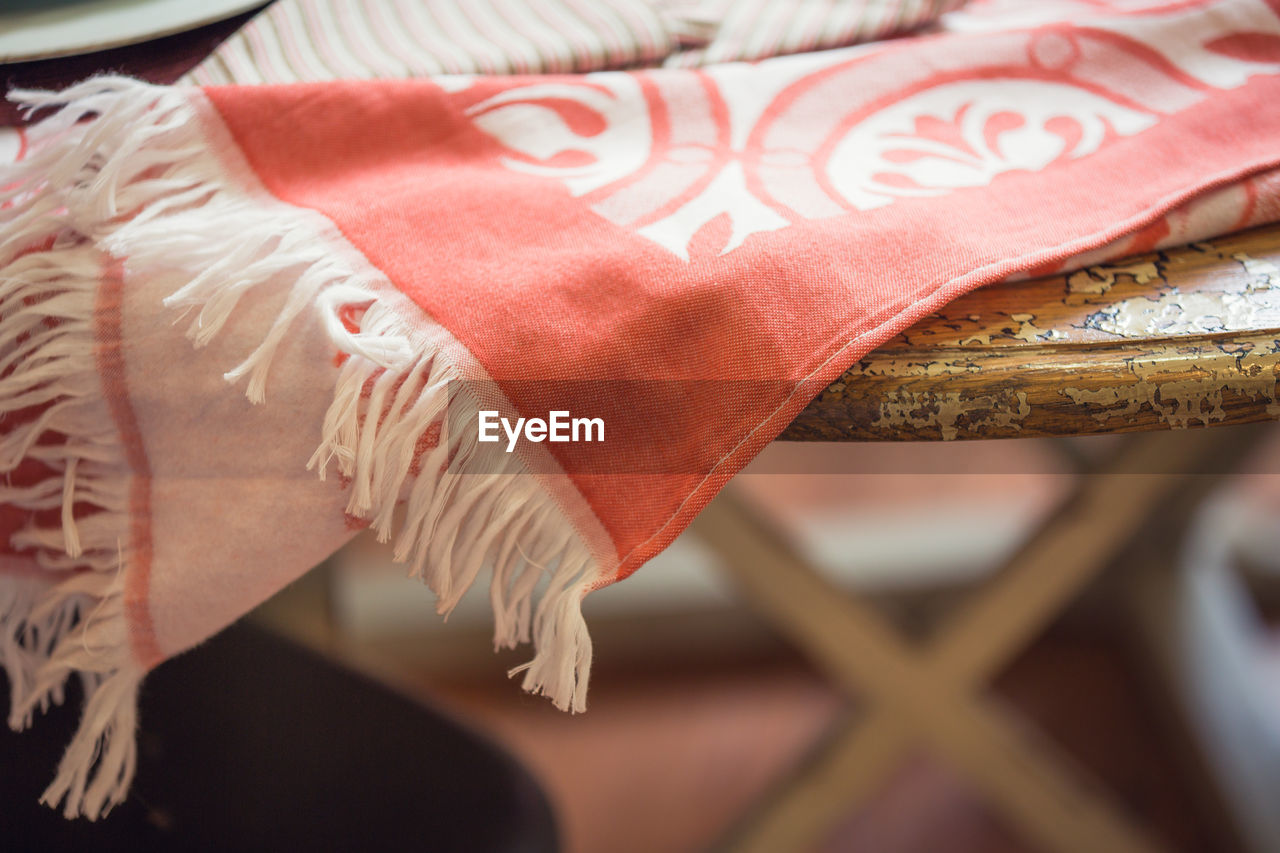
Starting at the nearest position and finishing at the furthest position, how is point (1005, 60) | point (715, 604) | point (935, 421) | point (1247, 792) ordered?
1. point (935, 421)
2. point (1005, 60)
3. point (1247, 792)
4. point (715, 604)

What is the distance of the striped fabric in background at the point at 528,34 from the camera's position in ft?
1.38

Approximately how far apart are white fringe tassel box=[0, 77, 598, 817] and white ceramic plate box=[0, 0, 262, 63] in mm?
27

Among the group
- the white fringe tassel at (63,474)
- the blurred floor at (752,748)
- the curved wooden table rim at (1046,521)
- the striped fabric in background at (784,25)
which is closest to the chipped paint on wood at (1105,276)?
the curved wooden table rim at (1046,521)

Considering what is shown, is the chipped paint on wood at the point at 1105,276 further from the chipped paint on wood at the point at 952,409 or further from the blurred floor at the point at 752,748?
the blurred floor at the point at 752,748

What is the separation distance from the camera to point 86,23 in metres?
0.39

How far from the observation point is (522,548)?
0.31 m

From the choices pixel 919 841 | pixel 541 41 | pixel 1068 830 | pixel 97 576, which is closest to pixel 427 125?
pixel 541 41

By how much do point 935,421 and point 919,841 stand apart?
700mm

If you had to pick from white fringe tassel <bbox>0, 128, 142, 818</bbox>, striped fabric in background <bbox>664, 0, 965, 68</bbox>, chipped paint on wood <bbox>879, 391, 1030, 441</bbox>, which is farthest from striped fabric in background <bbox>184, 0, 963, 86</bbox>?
chipped paint on wood <bbox>879, 391, 1030, 441</bbox>

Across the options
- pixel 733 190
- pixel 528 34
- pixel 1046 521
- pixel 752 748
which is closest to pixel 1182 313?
pixel 733 190

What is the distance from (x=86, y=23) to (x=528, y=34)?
0.18m

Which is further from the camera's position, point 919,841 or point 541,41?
point 919,841

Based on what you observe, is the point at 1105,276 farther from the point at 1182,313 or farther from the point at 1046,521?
the point at 1046,521

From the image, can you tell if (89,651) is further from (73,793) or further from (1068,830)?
(1068,830)
